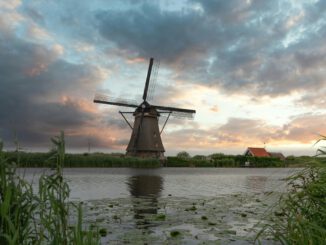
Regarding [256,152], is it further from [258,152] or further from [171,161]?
[171,161]

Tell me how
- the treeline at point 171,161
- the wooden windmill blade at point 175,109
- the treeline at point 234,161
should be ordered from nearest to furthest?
the treeline at point 171,161 < the wooden windmill blade at point 175,109 < the treeline at point 234,161

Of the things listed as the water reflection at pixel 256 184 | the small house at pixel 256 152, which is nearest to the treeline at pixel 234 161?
the small house at pixel 256 152

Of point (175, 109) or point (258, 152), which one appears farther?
point (258, 152)

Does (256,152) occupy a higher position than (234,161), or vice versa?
(256,152)

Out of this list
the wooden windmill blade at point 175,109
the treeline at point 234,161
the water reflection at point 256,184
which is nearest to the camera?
the water reflection at point 256,184

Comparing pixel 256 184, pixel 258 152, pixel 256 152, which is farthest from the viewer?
pixel 258 152

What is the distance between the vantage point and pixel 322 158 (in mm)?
4855

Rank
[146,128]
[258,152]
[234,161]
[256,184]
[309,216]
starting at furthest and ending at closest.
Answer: [258,152], [234,161], [146,128], [256,184], [309,216]

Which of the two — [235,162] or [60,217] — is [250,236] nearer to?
[60,217]

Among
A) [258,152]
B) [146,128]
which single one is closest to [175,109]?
[146,128]

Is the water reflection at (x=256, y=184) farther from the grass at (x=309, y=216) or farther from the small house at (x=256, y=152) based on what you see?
the small house at (x=256, y=152)

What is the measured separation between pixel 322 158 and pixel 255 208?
24.3ft

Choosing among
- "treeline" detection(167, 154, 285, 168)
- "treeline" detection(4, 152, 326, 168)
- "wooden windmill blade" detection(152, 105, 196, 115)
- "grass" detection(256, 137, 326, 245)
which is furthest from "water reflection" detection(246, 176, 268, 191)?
"treeline" detection(167, 154, 285, 168)

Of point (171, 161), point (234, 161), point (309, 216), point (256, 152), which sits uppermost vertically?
point (256, 152)
